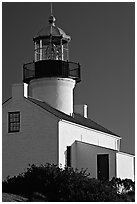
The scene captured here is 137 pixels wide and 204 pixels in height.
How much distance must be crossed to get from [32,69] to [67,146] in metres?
5.22

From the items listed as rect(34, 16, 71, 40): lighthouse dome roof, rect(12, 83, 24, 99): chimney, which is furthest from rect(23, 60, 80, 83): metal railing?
rect(12, 83, 24, 99): chimney

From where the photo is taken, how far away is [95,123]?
33.4m

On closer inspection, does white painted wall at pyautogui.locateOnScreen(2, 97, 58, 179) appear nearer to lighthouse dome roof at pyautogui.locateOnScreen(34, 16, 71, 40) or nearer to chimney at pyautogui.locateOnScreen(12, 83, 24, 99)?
chimney at pyautogui.locateOnScreen(12, 83, 24, 99)

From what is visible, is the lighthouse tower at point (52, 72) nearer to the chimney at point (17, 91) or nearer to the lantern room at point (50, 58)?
the lantern room at point (50, 58)

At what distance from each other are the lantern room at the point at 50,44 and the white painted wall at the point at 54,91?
1.50 m

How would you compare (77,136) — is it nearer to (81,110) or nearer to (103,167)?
(103,167)

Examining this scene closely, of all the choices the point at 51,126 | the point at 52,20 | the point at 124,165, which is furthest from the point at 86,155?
the point at 52,20

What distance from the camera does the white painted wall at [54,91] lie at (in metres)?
29.2

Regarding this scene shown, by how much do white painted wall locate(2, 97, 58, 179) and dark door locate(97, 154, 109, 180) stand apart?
2623 millimetres

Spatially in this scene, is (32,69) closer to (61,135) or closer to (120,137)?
(61,135)

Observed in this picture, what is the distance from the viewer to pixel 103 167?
27.2 m

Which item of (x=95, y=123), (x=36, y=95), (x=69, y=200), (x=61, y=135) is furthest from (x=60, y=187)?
(x=95, y=123)

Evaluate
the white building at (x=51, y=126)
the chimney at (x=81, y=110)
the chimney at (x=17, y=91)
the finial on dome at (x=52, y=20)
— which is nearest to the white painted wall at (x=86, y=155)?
the white building at (x=51, y=126)

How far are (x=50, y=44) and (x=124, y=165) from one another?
7668mm
